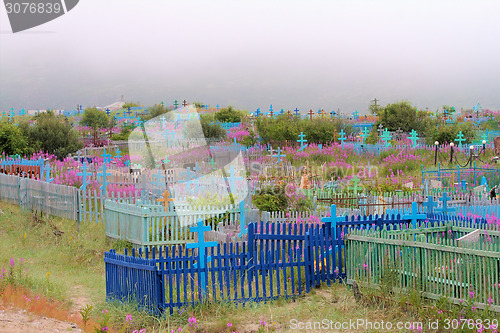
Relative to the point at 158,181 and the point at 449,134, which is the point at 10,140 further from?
the point at 449,134

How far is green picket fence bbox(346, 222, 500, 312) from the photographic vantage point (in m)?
7.85

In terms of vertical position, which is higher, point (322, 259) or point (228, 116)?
point (228, 116)

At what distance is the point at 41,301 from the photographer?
31.6 feet

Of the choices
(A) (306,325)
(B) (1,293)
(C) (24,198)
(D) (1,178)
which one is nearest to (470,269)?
(A) (306,325)

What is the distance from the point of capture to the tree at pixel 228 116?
6281 cm

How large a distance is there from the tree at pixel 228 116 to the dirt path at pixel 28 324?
178ft

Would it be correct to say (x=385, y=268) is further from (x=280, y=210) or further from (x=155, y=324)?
(x=280, y=210)

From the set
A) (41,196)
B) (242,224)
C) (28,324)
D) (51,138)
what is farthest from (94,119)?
(28,324)

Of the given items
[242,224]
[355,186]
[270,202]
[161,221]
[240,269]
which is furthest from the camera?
[355,186]

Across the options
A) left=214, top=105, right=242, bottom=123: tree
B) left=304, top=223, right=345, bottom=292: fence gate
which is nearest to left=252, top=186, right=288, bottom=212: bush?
left=304, top=223, right=345, bottom=292: fence gate

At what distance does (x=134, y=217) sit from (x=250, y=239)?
4313mm

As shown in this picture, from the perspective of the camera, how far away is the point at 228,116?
63.4m

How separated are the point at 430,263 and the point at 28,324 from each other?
19.2 ft

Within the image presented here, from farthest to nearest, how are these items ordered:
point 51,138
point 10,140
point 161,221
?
point 51,138 < point 10,140 < point 161,221
